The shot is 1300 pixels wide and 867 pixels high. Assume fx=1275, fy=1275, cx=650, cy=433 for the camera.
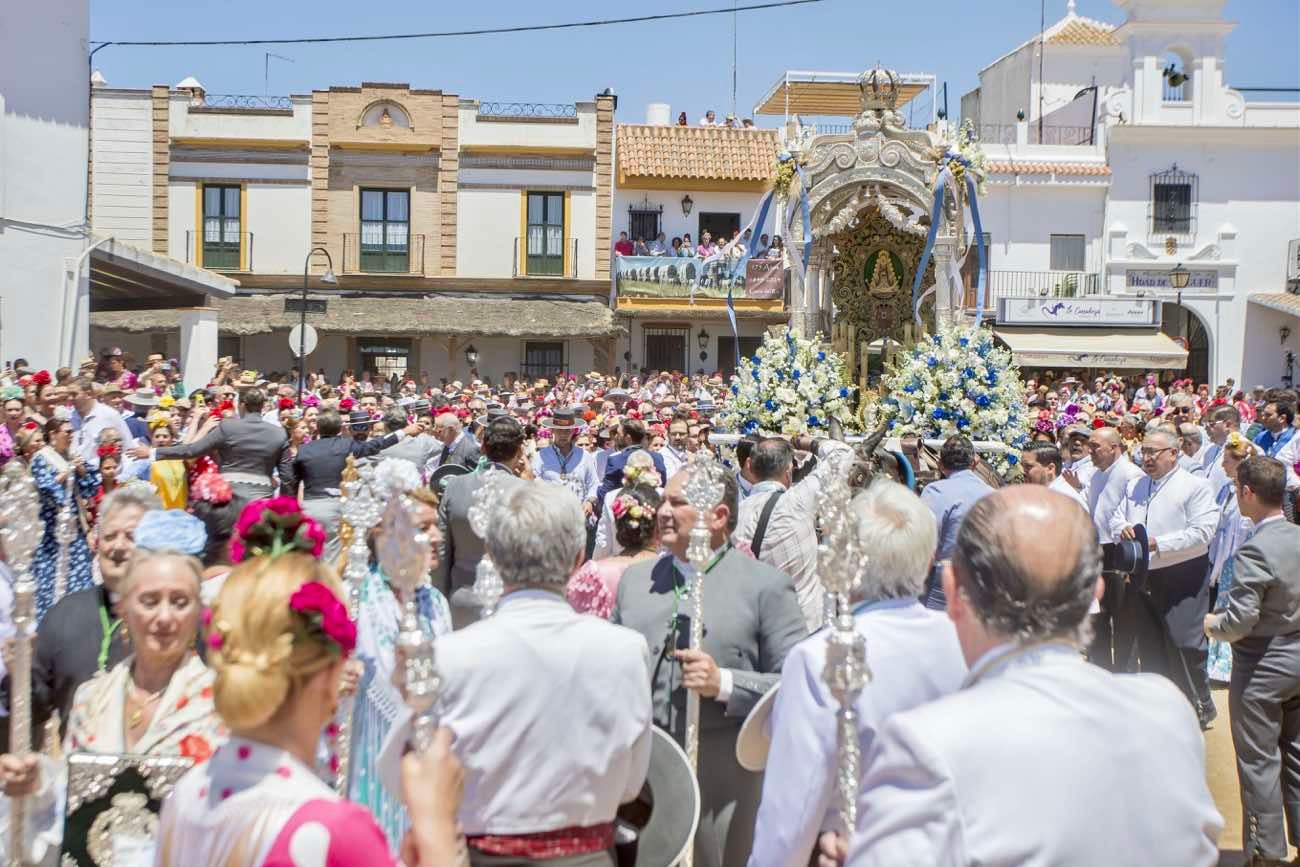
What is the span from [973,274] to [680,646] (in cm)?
2647

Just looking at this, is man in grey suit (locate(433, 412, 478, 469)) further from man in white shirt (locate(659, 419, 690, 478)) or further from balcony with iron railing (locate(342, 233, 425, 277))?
balcony with iron railing (locate(342, 233, 425, 277))

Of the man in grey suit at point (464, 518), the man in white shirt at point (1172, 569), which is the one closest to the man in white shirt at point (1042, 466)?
the man in white shirt at point (1172, 569)

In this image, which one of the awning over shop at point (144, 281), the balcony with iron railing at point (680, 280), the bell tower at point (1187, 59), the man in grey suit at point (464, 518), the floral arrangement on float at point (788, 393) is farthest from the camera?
the bell tower at point (1187, 59)

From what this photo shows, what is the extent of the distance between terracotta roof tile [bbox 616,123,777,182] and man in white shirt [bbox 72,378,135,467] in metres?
20.5

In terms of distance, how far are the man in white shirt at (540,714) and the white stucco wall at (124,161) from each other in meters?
29.9

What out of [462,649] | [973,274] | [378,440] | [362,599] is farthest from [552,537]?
[973,274]

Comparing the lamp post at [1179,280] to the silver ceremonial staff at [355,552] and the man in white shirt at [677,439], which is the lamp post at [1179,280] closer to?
the man in white shirt at [677,439]

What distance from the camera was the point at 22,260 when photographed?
19.0 m

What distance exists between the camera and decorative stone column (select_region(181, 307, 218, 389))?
69.5 feet

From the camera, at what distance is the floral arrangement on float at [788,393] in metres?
12.1

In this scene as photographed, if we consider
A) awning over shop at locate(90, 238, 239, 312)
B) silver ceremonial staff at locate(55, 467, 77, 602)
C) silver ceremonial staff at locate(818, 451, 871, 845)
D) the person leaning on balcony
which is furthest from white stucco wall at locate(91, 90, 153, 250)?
silver ceremonial staff at locate(818, 451, 871, 845)

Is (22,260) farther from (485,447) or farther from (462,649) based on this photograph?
(462,649)

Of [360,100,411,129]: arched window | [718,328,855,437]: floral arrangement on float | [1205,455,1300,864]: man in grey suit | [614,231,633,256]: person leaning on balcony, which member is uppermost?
[360,100,411,129]: arched window

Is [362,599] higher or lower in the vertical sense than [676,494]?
lower
